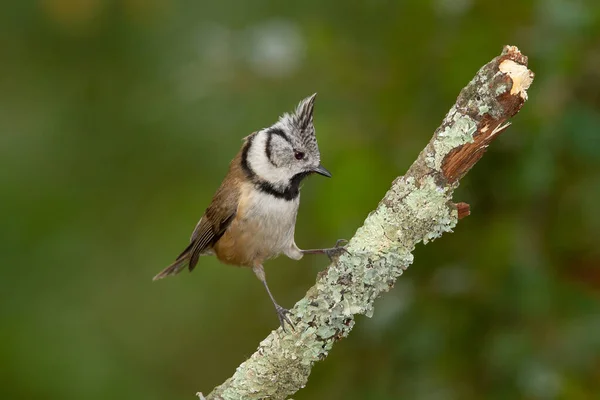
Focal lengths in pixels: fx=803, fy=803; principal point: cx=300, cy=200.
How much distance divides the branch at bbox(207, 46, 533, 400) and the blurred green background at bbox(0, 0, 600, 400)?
0.57m

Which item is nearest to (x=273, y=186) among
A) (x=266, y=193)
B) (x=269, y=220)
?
(x=266, y=193)

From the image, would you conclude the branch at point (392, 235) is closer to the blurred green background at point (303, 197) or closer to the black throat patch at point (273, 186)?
the blurred green background at point (303, 197)

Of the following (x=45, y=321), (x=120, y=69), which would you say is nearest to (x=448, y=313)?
(x=45, y=321)

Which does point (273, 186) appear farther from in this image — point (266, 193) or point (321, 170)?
point (321, 170)

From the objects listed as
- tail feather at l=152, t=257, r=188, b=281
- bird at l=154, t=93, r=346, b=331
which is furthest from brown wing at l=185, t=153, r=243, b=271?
tail feather at l=152, t=257, r=188, b=281

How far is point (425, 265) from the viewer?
3.60m

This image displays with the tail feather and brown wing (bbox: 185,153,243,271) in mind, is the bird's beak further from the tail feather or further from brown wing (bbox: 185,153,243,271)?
the tail feather

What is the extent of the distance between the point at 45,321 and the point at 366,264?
12.7ft

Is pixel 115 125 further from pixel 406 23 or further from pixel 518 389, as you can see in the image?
pixel 518 389

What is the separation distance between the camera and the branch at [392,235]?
2.62m

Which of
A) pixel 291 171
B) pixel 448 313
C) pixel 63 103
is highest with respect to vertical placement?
pixel 63 103

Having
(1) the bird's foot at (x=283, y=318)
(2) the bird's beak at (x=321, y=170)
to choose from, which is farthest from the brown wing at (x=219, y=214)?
(1) the bird's foot at (x=283, y=318)

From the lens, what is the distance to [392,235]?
8.97 feet

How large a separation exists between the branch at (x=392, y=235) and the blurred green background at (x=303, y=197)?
0.57m
